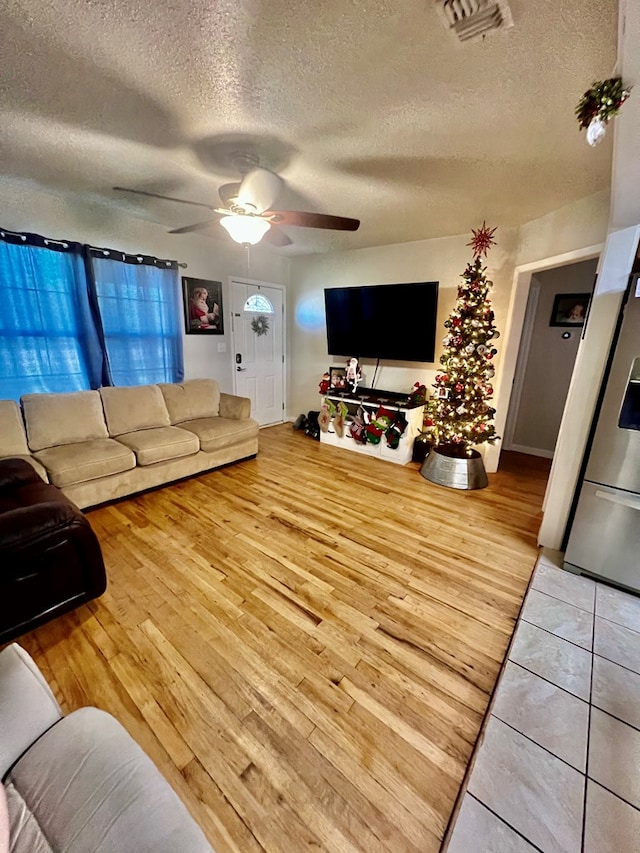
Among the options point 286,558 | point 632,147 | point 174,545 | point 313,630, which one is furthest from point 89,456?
point 632,147

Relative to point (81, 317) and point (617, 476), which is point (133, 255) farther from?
point (617, 476)

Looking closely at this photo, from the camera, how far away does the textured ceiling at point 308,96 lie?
124cm

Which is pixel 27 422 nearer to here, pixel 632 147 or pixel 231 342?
pixel 231 342

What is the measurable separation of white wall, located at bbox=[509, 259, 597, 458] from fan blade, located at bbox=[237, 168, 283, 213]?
3235mm

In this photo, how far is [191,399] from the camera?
373 centimetres

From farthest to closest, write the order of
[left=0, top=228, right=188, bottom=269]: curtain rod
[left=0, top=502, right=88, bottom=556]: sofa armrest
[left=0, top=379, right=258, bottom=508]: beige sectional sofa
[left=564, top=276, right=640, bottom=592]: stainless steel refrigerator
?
[left=0, top=228, right=188, bottom=269]: curtain rod
[left=0, top=379, right=258, bottom=508]: beige sectional sofa
[left=564, top=276, right=640, bottom=592]: stainless steel refrigerator
[left=0, top=502, right=88, bottom=556]: sofa armrest

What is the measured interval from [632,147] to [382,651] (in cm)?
232

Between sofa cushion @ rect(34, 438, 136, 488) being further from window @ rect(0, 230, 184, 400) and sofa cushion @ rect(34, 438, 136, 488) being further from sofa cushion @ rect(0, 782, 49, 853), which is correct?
sofa cushion @ rect(0, 782, 49, 853)

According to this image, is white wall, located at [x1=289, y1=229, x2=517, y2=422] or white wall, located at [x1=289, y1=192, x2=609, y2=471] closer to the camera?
white wall, located at [x1=289, y1=192, x2=609, y2=471]

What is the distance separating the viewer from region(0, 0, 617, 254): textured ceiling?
48.9 inches

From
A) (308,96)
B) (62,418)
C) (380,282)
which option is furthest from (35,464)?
(380,282)

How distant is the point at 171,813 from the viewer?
697mm

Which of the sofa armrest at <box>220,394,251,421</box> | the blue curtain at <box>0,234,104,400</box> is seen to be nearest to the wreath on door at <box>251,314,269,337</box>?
the sofa armrest at <box>220,394,251,421</box>

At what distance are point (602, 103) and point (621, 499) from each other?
5.94 ft
